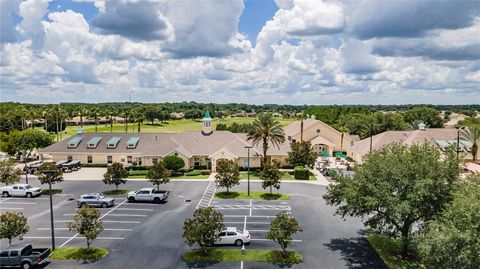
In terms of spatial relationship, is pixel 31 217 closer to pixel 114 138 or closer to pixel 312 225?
pixel 312 225

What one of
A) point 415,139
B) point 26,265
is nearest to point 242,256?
point 26,265

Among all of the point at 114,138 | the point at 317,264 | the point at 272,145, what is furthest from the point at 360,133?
the point at 317,264

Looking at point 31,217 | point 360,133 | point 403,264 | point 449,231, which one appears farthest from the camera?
point 360,133

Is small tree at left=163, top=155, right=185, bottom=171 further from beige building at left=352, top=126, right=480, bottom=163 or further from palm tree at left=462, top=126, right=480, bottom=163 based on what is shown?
palm tree at left=462, top=126, right=480, bottom=163

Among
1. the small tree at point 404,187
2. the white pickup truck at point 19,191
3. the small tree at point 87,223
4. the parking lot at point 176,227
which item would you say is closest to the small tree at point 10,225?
the parking lot at point 176,227

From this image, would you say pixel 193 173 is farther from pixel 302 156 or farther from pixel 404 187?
pixel 404 187

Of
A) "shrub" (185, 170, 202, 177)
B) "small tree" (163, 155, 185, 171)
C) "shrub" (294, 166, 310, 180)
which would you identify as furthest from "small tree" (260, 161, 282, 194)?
"small tree" (163, 155, 185, 171)
